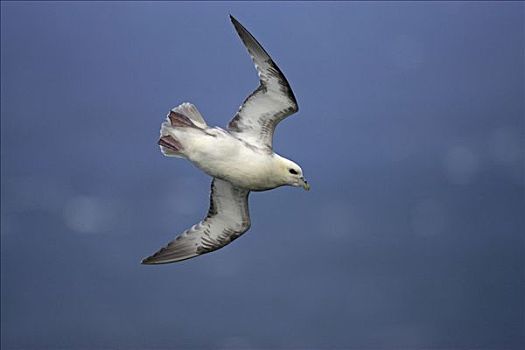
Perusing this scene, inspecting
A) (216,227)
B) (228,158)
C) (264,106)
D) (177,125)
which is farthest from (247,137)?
(216,227)

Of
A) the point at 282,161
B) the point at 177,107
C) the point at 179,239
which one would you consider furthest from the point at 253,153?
the point at 179,239

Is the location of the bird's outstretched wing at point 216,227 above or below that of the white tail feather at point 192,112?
below

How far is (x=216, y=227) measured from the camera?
1034cm

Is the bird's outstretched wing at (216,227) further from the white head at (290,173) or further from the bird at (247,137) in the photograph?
the white head at (290,173)

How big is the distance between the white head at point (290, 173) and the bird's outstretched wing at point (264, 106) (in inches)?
11.4

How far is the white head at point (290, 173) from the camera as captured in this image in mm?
9273

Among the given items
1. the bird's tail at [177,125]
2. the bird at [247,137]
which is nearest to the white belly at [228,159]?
the bird at [247,137]

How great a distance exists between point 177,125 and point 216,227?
1542mm

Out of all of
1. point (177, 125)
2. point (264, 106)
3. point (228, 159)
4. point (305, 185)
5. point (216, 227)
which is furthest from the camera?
point (216, 227)

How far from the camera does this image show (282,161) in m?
9.30

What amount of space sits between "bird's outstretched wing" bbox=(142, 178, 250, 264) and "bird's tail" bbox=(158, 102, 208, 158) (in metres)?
1.07

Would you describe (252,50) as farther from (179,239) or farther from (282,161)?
(179,239)

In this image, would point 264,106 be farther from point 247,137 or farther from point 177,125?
point 177,125

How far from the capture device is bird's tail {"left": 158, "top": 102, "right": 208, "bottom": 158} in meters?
9.14
